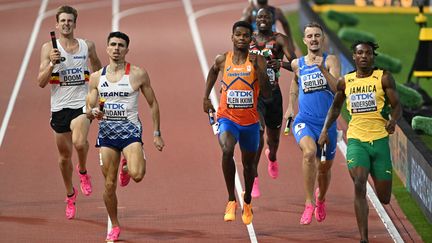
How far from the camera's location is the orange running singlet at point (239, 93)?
554 inches

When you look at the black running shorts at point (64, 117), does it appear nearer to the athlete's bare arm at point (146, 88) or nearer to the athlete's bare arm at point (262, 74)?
the athlete's bare arm at point (146, 88)

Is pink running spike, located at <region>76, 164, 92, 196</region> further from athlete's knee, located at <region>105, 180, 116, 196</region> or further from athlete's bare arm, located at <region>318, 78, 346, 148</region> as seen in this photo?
athlete's bare arm, located at <region>318, 78, 346, 148</region>

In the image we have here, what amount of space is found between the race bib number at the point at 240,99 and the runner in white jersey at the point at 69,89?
1838mm

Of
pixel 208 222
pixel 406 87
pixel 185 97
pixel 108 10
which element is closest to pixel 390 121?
pixel 208 222

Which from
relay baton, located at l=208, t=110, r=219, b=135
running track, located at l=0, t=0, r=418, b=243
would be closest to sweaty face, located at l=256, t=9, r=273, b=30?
relay baton, located at l=208, t=110, r=219, b=135

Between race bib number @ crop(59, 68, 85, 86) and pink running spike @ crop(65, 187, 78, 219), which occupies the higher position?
race bib number @ crop(59, 68, 85, 86)

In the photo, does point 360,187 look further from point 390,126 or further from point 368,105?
point 368,105

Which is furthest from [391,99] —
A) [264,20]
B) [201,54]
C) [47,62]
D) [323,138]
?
[201,54]

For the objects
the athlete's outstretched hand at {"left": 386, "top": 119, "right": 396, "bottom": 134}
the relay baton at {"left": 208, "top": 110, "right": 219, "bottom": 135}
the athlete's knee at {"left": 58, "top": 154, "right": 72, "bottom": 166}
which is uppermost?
the relay baton at {"left": 208, "top": 110, "right": 219, "bottom": 135}

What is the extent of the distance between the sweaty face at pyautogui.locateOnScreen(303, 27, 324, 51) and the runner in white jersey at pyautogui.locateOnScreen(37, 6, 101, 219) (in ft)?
8.14

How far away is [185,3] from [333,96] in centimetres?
2084

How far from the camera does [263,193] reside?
54.9 feet

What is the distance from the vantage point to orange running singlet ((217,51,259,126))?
1406cm

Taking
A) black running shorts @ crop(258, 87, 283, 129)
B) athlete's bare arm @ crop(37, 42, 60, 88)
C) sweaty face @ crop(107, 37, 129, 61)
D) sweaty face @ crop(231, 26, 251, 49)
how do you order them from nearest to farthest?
sweaty face @ crop(107, 37, 129, 61)
sweaty face @ crop(231, 26, 251, 49)
athlete's bare arm @ crop(37, 42, 60, 88)
black running shorts @ crop(258, 87, 283, 129)
